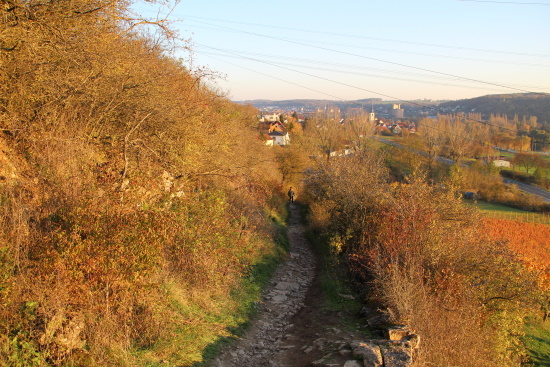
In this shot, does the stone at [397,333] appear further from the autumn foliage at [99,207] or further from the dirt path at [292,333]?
the autumn foliage at [99,207]

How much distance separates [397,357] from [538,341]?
45.4ft

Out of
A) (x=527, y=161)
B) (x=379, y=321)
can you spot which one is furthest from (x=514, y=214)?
(x=379, y=321)

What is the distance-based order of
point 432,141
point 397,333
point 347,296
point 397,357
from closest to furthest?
point 397,357 < point 397,333 < point 347,296 < point 432,141

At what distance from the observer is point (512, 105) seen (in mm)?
88188

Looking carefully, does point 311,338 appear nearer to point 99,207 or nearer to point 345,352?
point 345,352

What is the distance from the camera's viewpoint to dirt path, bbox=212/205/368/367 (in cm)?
697

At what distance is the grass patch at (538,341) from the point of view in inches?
561

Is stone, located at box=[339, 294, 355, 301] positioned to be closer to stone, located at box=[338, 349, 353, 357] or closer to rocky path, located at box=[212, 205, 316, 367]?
rocky path, located at box=[212, 205, 316, 367]

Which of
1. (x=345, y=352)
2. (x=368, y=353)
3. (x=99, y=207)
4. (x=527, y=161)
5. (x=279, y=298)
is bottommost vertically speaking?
(x=279, y=298)

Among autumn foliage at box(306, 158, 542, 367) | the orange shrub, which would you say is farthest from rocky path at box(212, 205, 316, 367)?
the orange shrub

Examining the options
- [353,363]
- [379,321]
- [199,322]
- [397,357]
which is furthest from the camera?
[379,321]

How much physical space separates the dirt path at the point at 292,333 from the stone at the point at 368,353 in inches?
9.2

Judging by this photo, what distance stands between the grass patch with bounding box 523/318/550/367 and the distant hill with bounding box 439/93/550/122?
57.3m

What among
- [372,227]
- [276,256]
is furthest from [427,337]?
[276,256]
